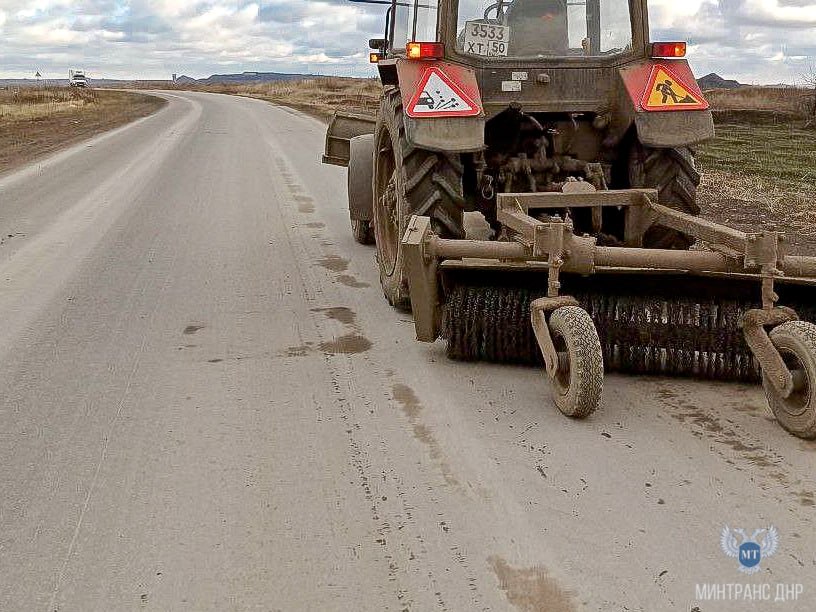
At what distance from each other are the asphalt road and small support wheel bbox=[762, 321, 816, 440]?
0.31 feet

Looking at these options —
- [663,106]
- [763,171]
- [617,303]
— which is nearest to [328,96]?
[763,171]

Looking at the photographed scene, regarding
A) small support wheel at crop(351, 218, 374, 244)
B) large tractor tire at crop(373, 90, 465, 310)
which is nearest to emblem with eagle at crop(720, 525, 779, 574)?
large tractor tire at crop(373, 90, 465, 310)

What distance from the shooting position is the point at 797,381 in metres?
3.65

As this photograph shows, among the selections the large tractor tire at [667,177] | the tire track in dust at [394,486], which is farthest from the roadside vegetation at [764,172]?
the tire track in dust at [394,486]

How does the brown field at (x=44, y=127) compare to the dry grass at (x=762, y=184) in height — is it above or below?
above

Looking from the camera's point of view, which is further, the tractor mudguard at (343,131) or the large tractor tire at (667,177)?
the tractor mudguard at (343,131)

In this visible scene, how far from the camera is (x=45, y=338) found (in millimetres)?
5285

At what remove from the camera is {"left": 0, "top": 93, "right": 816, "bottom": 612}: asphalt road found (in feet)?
8.96

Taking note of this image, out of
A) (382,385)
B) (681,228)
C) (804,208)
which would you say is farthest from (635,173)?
(804,208)

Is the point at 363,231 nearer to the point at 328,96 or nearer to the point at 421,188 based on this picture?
the point at 421,188

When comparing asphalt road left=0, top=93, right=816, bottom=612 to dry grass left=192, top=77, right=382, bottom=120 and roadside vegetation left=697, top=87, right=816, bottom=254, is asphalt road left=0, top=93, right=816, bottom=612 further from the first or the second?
dry grass left=192, top=77, right=382, bottom=120

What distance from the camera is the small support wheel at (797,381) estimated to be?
356 centimetres

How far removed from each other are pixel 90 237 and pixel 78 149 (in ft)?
37.7

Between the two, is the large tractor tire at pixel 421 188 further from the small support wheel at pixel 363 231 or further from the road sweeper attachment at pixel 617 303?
the small support wheel at pixel 363 231
